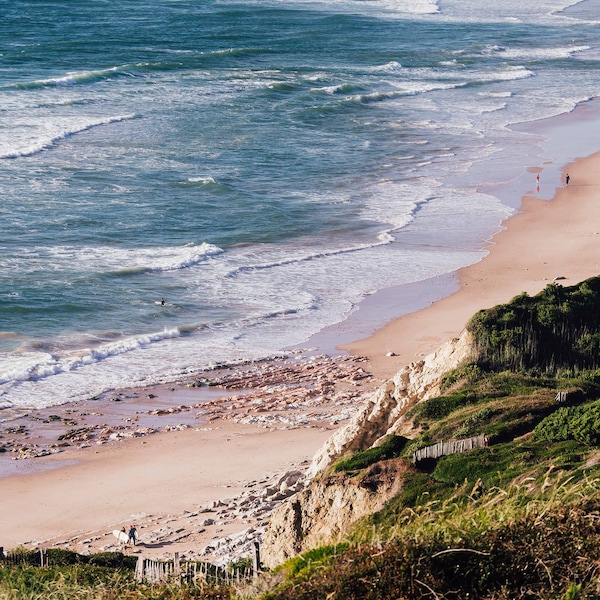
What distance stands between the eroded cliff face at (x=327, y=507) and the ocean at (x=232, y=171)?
12.2 meters

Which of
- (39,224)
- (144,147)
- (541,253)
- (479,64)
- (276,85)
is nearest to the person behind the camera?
(541,253)

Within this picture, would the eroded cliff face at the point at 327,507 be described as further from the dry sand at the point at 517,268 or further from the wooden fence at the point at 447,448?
the dry sand at the point at 517,268

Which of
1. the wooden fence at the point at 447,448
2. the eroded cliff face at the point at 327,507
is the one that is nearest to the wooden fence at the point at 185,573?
the eroded cliff face at the point at 327,507

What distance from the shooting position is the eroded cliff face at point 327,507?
13.9 m

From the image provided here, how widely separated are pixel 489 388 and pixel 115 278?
19.7 meters

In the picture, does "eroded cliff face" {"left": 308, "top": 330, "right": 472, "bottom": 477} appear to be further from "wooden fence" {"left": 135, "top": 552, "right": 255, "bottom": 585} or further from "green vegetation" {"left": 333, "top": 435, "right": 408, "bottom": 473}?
"wooden fence" {"left": 135, "top": 552, "right": 255, "bottom": 585}

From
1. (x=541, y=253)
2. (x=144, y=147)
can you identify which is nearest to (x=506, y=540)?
(x=541, y=253)

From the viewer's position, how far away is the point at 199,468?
863 inches

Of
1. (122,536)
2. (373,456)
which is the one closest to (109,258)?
(122,536)

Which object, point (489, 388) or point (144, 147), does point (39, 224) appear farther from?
point (489, 388)

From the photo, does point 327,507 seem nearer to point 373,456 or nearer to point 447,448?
point 373,456

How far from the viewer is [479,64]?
253ft

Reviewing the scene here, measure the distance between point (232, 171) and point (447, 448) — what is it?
34439 millimetres

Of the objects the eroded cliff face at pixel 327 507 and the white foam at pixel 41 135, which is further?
the white foam at pixel 41 135
